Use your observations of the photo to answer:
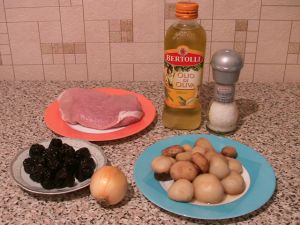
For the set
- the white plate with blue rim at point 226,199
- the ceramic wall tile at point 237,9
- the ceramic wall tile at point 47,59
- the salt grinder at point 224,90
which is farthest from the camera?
the ceramic wall tile at point 47,59

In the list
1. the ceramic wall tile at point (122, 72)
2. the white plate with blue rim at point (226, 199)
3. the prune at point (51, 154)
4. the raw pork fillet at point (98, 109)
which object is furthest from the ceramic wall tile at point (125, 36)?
the prune at point (51, 154)

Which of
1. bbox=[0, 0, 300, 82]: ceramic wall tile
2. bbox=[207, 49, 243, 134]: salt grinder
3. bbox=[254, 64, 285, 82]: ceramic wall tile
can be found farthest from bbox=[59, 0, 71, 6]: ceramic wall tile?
bbox=[254, 64, 285, 82]: ceramic wall tile

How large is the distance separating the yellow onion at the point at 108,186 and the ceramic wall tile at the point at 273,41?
2.29ft

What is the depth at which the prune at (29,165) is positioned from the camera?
725mm

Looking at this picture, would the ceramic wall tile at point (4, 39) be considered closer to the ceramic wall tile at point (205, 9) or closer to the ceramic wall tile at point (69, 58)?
the ceramic wall tile at point (69, 58)

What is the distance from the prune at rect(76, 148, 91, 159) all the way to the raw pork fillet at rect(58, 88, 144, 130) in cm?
17

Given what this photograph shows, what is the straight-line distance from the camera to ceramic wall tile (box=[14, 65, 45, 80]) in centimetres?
124

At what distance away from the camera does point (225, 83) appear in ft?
2.87

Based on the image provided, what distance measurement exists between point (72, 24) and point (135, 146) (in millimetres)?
485

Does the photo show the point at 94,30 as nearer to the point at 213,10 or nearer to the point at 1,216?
the point at 213,10

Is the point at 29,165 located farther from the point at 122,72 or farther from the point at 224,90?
the point at 122,72

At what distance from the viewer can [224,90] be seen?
2.92ft

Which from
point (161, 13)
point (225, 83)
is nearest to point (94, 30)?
point (161, 13)

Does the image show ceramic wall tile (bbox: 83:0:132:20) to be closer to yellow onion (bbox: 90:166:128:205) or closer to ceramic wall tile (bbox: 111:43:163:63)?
ceramic wall tile (bbox: 111:43:163:63)
